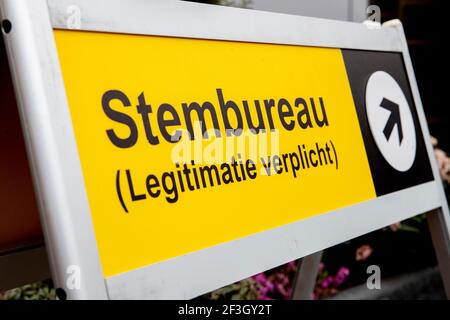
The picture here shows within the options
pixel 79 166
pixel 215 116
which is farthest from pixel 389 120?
pixel 79 166

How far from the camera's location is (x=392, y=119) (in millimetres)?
1658

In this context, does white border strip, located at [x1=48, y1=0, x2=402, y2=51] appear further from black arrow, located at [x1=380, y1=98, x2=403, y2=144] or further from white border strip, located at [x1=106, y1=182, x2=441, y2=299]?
white border strip, located at [x1=106, y1=182, x2=441, y2=299]

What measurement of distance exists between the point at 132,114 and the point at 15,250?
0.45m

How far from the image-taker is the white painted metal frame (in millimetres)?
836

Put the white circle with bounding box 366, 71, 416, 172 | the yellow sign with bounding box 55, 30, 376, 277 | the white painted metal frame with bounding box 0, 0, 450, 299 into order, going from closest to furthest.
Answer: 1. the white painted metal frame with bounding box 0, 0, 450, 299
2. the yellow sign with bounding box 55, 30, 376, 277
3. the white circle with bounding box 366, 71, 416, 172

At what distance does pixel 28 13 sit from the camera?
0.87 meters

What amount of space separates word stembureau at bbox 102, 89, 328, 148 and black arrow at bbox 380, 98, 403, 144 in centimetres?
28

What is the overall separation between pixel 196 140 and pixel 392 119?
0.77m

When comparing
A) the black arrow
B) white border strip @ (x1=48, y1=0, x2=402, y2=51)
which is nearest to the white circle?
the black arrow

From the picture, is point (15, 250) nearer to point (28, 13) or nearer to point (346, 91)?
point (28, 13)

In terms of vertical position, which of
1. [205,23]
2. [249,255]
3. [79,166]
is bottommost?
[249,255]

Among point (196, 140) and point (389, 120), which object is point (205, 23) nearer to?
point (196, 140)

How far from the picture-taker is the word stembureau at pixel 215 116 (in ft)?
3.23
